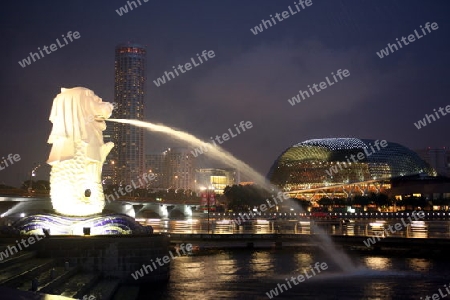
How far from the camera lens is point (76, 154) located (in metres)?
21.0

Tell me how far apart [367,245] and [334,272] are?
28.6 feet

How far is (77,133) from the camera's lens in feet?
69.2

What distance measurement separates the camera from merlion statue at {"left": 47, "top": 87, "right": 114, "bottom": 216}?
20766 mm

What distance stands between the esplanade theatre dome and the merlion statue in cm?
10621

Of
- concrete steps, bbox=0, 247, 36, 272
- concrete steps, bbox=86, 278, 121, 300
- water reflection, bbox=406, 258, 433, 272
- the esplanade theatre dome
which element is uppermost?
the esplanade theatre dome

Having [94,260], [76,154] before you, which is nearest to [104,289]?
[94,260]

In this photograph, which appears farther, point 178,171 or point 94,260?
point 178,171

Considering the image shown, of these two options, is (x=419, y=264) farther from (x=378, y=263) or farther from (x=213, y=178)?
(x=213, y=178)

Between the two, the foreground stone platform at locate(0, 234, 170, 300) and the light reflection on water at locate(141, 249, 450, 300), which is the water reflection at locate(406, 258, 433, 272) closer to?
the light reflection on water at locate(141, 249, 450, 300)

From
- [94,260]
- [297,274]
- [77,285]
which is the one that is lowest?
[297,274]

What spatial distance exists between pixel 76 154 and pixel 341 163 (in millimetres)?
114374

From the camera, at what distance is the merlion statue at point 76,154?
20766 millimetres

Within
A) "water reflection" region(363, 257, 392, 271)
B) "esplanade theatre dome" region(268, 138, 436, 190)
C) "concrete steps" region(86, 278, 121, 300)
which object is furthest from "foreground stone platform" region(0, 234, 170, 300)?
Answer: "esplanade theatre dome" region(268, 138, 436, 190)

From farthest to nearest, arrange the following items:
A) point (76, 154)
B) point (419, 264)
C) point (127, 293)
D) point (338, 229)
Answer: point (338, 229)
point (419, 264)
point (76, 154)
point (127, 293)
